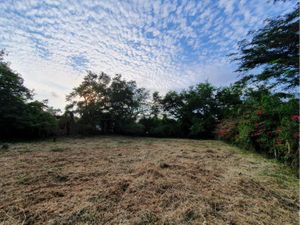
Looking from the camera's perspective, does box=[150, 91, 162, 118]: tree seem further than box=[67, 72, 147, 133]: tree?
Yes

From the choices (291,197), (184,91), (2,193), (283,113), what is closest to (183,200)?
(291,197)

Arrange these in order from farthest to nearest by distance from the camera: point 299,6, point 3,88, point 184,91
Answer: point 184,91, point 3,88, point 299,6

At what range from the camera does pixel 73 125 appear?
10.2m

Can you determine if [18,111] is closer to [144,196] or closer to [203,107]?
[144,196]

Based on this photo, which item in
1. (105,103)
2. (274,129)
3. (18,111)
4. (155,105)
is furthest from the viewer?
(155,105)

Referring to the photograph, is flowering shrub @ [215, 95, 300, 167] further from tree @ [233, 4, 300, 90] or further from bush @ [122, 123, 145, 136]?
bush @ [122, 123, 145, 136]

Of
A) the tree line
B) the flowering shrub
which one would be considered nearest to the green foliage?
the tree line

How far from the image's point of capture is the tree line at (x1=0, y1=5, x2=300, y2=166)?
3918 millimetres

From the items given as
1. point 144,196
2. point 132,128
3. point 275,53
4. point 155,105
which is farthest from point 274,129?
point 155,105

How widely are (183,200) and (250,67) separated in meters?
5.71

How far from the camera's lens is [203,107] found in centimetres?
1293

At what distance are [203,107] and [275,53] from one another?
822cm

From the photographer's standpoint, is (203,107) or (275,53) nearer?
(275,53)

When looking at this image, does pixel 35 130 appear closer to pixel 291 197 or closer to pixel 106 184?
pixel 106 184
